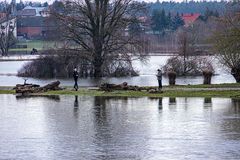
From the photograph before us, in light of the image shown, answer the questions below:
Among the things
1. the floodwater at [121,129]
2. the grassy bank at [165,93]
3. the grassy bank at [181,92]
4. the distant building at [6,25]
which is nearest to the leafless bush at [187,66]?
the grassy bank at [181,92]

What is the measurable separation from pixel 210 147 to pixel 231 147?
613 millimetres

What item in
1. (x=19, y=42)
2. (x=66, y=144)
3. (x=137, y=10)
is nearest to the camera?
(x=66, y=144)

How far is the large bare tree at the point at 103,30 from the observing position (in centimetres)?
6944

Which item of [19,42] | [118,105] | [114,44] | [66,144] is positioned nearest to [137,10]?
[114,44]

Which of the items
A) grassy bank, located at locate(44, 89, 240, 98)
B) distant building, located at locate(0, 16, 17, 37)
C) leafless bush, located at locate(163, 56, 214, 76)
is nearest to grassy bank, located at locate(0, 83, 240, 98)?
grassy bank, located at locate(44, 89, 240, 98)

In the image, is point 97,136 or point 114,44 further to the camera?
point 114,44

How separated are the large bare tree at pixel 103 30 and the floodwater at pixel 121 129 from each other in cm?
3304

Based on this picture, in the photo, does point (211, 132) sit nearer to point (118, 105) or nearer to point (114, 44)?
point (118, 105)

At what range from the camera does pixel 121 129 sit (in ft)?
80.8

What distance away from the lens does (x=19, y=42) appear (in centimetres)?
18912

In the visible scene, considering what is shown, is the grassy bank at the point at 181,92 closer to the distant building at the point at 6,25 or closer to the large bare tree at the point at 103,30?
the large bare tree at the point at 103,30

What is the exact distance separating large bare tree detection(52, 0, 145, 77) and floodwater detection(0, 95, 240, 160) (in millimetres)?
33042

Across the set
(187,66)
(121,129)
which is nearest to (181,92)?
(121,129)

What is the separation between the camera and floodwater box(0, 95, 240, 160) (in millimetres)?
19594
